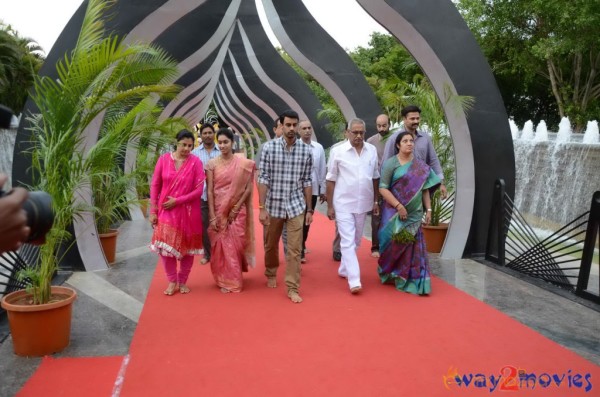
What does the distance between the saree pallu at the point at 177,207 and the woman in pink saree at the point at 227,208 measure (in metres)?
0.20

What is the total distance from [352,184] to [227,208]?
125cm

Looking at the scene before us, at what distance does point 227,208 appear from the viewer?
5168 mm

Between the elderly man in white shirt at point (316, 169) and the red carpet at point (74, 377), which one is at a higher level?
the elderly man in white shirt at point (316, 169)

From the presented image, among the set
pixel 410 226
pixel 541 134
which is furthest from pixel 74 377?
pixel 541 134

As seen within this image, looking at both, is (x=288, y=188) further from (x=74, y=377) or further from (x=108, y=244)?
(x=108, y=244)

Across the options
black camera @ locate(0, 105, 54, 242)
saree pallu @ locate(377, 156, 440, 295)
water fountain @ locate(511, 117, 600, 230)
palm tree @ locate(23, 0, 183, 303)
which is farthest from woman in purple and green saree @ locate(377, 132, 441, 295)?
water fountain @ locate(511, 117, 600, 230)

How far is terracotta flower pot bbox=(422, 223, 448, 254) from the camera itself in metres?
7.14

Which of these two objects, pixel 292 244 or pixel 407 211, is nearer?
pixel 292 244

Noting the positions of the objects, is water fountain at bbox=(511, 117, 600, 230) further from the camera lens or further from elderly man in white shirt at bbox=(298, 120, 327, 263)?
the camera lens

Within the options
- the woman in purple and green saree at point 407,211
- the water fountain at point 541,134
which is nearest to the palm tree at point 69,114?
the woman in purple and green saree at point 407,211

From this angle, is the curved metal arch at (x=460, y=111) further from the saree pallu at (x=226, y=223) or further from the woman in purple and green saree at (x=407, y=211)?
the saree pallu at (x=226, y=223)

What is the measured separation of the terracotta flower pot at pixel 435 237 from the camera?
7.14 m

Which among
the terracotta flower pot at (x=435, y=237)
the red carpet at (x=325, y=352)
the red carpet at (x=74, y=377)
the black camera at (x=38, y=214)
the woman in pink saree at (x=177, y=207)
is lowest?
the red carpet at (x=74, y=377)

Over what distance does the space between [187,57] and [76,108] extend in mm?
8797
